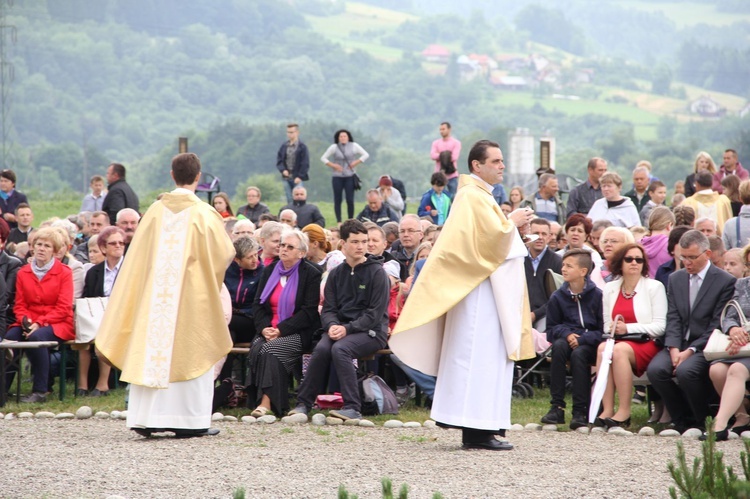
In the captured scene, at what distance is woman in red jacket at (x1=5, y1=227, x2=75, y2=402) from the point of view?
34.9 ft

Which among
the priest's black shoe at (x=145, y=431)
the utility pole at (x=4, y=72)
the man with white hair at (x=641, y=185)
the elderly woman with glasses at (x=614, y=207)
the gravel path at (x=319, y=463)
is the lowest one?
the gravel path at (x=319, y=463)

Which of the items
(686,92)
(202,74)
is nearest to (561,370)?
(202,74)

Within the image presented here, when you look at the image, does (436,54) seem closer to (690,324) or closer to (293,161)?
(293,161)

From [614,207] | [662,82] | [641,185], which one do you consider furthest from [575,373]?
[662,82]

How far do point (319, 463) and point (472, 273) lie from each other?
1.66 m

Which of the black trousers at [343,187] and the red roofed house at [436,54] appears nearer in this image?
the black trousers at [343,187]

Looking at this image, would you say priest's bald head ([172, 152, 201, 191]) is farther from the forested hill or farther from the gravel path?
the forested hill

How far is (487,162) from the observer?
8062 millimetres

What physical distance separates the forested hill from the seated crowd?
65360 mm

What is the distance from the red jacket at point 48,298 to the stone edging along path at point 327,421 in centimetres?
113

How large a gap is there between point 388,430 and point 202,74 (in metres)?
112

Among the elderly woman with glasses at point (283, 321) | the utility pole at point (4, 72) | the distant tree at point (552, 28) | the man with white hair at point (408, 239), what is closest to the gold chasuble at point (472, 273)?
the elderly woman with glasses at point (283, 321)

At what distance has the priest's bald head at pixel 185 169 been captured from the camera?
28.1 ft

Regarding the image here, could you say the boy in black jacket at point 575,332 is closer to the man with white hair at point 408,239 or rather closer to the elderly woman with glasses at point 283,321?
the elderly woman with glasses at point 283,321
